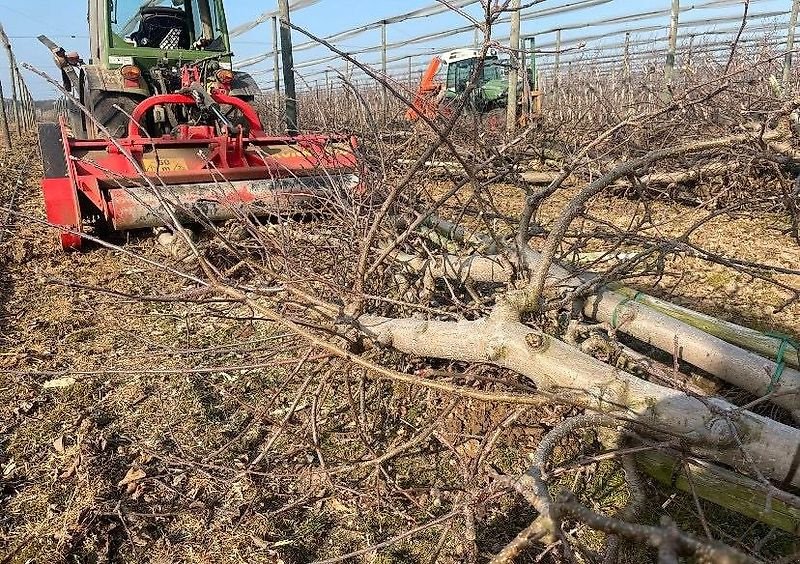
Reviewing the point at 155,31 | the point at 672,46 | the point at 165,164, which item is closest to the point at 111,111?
the point at 165,164

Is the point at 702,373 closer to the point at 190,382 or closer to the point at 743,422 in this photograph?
the point at 743,422

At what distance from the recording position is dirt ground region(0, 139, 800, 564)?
1.99 m

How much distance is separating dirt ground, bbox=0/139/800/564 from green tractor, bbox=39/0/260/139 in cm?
294

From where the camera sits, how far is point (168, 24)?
275 inches

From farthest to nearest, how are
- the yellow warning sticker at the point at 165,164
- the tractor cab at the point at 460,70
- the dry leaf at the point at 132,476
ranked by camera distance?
1. the tractor cab at the point at 460,70
2. the yellow warning sticker at the point at 165,164
3. the dry leaf at the point at 132,476

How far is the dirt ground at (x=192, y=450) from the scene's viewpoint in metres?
1.99

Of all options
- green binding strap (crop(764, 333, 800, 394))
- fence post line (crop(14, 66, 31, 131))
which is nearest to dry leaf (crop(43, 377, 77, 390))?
green binding strap (crop(764, 333, 800, 394))

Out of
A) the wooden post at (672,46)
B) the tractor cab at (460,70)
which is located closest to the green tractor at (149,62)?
the tractor cab at (460,70)

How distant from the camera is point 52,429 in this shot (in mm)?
2574

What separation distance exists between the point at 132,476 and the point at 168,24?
6.16 m

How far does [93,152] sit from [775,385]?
5008mm

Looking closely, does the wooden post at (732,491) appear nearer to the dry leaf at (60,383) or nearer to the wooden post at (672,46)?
the dry leaf at (60,383)

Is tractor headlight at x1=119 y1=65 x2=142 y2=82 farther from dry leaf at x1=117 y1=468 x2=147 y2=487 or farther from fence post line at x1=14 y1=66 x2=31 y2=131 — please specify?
fence post line at x1=14 y1=66 x2=31 y2=131

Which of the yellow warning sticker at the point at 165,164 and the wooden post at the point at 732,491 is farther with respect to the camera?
the yellow warning sticker at the point at 165,164
